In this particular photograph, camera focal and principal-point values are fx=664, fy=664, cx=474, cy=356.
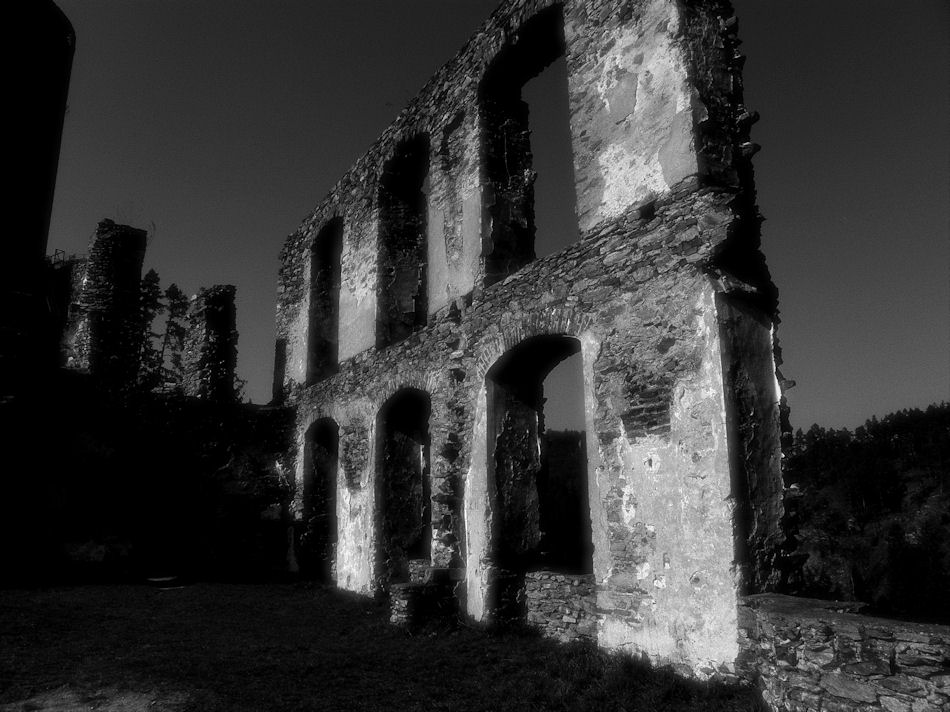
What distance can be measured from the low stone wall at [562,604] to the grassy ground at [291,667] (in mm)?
250

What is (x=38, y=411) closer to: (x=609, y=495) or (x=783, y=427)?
(x=609, y=495)

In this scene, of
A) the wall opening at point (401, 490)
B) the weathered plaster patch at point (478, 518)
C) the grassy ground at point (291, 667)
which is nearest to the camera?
the grassy ground at point (291, 667)

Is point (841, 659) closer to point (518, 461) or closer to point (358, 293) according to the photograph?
point (518, 461)

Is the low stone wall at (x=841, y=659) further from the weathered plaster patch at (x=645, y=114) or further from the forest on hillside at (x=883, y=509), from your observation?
the forest on hillside at (x=883, y=509)

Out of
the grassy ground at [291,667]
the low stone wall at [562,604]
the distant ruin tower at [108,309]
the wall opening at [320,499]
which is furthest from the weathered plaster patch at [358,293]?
the distant ruin tower at [108,309]

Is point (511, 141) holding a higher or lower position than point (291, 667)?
higher

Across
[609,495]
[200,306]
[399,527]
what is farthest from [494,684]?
[200,306]

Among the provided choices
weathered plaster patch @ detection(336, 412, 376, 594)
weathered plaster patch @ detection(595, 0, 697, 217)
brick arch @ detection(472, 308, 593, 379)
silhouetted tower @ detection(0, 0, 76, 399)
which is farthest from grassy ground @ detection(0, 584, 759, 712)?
weathered plaster patch @ detection(595, 0, 697, 217)

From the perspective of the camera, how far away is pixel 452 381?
26.2ft

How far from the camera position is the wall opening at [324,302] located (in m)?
13.1

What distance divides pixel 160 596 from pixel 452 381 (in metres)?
5.23

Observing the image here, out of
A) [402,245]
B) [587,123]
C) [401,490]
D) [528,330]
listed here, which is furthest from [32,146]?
[402,245]

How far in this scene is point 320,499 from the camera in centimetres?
1213

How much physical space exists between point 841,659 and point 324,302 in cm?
1131
